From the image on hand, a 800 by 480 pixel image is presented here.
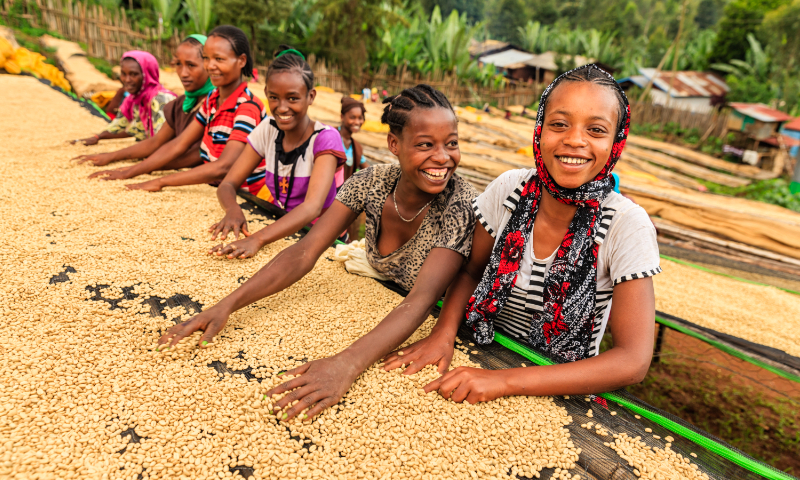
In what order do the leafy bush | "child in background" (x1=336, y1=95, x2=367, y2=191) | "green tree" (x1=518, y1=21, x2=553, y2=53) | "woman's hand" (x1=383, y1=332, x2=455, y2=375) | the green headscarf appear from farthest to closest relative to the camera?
"green tree" (x1=518, y1=21, x2=553, y2=53) < the leafy bush < "child in background" (x1=336, y1=95, x2=367, y2=191) < the green headscarf < "woman's hand" (x1=383, y1=332, x2=455, y2=375)

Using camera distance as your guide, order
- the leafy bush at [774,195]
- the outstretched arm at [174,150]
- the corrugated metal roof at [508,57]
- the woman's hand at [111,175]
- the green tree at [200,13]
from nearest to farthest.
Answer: the woman's hand at [111,175] < the outstretched arm at [174,150] < the leafy bush at [774,195] < the green tree at [200,13] < the corrugated metal roof at [508,57]

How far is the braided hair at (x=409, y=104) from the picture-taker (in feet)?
5.10

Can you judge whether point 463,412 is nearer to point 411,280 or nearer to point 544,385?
point 544,385

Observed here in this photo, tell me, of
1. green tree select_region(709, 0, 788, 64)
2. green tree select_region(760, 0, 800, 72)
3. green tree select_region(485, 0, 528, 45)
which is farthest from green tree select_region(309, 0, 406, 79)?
green tree select_region(485, 0, 528, 45)

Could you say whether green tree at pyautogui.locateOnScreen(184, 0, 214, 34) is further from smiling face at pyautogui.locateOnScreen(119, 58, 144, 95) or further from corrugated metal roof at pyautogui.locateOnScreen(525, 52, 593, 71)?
corrugated metal roof at pyautogui.locateOnScreen(525, 52, 593, 71)

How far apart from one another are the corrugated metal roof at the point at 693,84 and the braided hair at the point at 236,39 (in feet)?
64.0

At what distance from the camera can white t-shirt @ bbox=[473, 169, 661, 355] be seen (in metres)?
1.23

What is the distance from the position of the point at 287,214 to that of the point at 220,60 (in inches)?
49.0

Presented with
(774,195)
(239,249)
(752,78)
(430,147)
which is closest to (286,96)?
(239,249)

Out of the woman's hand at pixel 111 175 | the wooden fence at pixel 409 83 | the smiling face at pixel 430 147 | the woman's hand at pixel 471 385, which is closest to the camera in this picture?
the woman's hand at pixel 471 385

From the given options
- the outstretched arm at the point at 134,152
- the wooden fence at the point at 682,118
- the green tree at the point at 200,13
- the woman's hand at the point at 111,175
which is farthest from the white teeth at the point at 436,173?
the wooden fence at the point at 682,118

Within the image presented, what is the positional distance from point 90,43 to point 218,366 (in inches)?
506

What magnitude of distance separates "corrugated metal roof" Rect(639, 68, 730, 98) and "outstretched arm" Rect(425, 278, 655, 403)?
66.6 ft

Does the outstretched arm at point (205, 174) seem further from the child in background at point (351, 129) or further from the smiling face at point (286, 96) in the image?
the child in background at point (351, 129)
